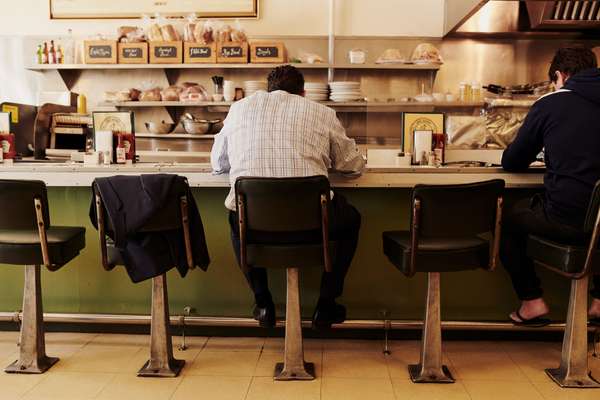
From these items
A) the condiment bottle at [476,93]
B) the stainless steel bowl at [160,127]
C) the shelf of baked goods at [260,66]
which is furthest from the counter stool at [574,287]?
the stainless steel bowl at [160,127]

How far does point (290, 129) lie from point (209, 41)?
2.86 metres

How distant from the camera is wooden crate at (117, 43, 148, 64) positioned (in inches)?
198

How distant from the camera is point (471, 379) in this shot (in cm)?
265

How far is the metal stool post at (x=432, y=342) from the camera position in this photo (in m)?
2.56

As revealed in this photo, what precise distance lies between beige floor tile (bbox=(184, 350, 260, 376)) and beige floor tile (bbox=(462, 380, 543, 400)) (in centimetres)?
104

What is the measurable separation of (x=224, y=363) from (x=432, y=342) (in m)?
1.05

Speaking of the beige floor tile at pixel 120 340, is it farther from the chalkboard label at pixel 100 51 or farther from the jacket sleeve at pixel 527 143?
the chalkboard label at pixel 100 51

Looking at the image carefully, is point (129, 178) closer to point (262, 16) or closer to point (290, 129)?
point (290, 129)

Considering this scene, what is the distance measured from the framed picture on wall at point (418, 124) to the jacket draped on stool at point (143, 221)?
4.39 feet

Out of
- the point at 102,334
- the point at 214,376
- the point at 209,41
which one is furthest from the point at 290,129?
the point at 209,41

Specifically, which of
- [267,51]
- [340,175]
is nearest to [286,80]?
[340,175]

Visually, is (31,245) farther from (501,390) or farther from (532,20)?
(532,20)

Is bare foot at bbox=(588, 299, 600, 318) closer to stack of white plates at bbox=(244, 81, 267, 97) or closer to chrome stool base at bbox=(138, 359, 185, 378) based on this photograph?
chrome stool base at bbox=(138, 359, 185, 378)

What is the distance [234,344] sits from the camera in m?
3.09
